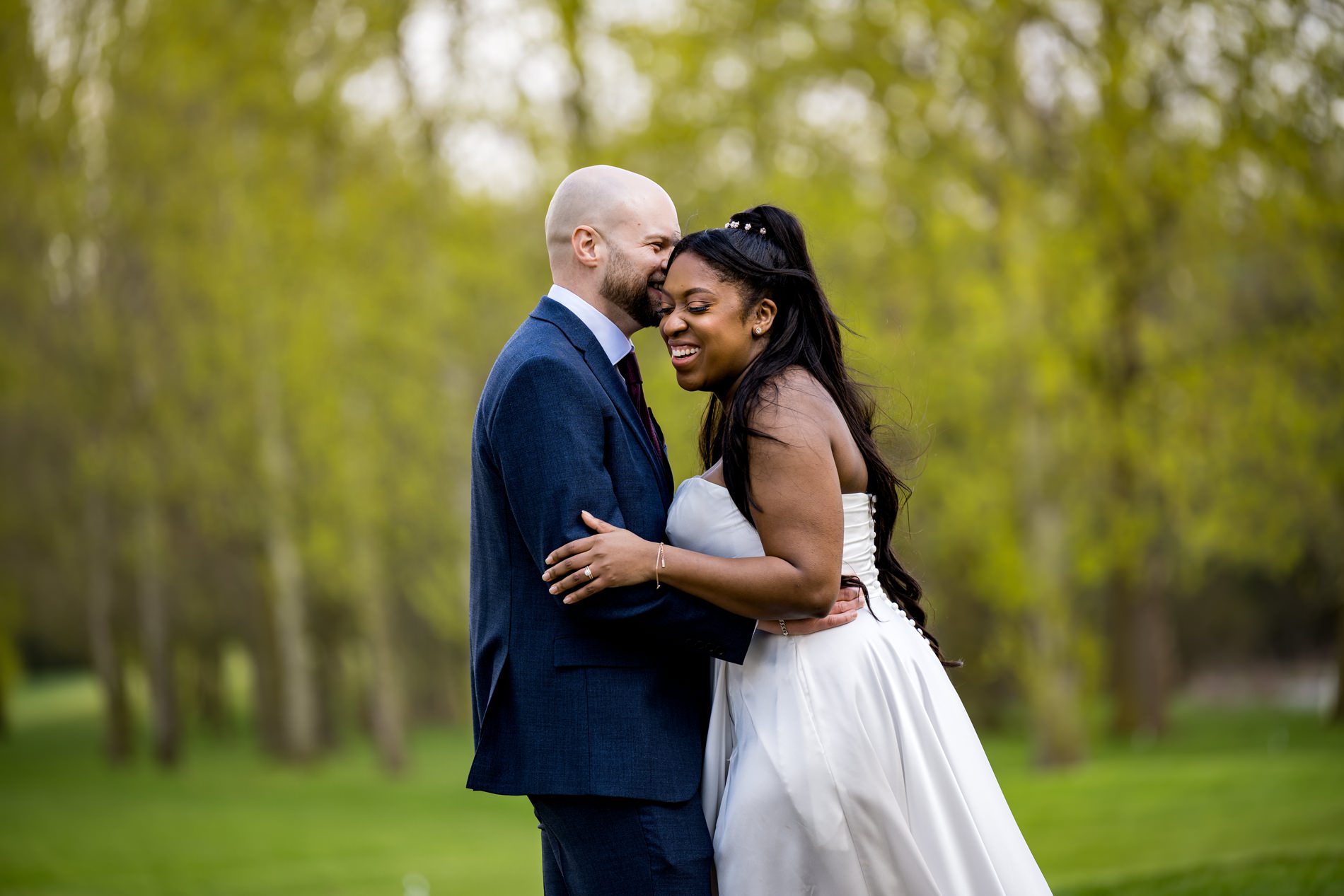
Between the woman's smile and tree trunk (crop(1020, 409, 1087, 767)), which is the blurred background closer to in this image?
tree trunk (crop(1020, 409, 1087, 767))

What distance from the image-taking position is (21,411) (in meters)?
22.5

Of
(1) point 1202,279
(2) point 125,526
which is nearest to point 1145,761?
(1) point 1202,279

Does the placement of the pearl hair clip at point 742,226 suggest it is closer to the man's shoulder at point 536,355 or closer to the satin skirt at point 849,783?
the man's shoulder at point 536,355

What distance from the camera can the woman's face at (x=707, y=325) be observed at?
324 cm

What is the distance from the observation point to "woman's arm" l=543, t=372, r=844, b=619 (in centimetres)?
290

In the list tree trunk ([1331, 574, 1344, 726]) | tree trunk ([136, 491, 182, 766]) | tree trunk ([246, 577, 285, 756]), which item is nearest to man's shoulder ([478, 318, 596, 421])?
tree trunk ([136, 491, 182, 766])

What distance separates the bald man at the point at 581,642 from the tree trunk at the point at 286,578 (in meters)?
18.4

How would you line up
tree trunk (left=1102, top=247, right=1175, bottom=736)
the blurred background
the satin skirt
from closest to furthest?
the satin skirt, the blurred background, tree trunk (left=1102, top=247, right=1175, bottom=736)

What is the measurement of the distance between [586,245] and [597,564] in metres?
0.92

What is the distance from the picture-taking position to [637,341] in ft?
49.5

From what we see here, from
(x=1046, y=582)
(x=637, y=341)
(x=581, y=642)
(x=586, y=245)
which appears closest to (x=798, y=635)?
(x=581, y=642)

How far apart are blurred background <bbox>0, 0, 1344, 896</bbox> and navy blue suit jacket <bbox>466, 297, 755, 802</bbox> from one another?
5040 mm

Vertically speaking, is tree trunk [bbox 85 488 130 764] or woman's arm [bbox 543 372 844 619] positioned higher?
woman's arm [bbox 543 372 844 619]

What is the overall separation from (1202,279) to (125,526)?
1860 centimetres
